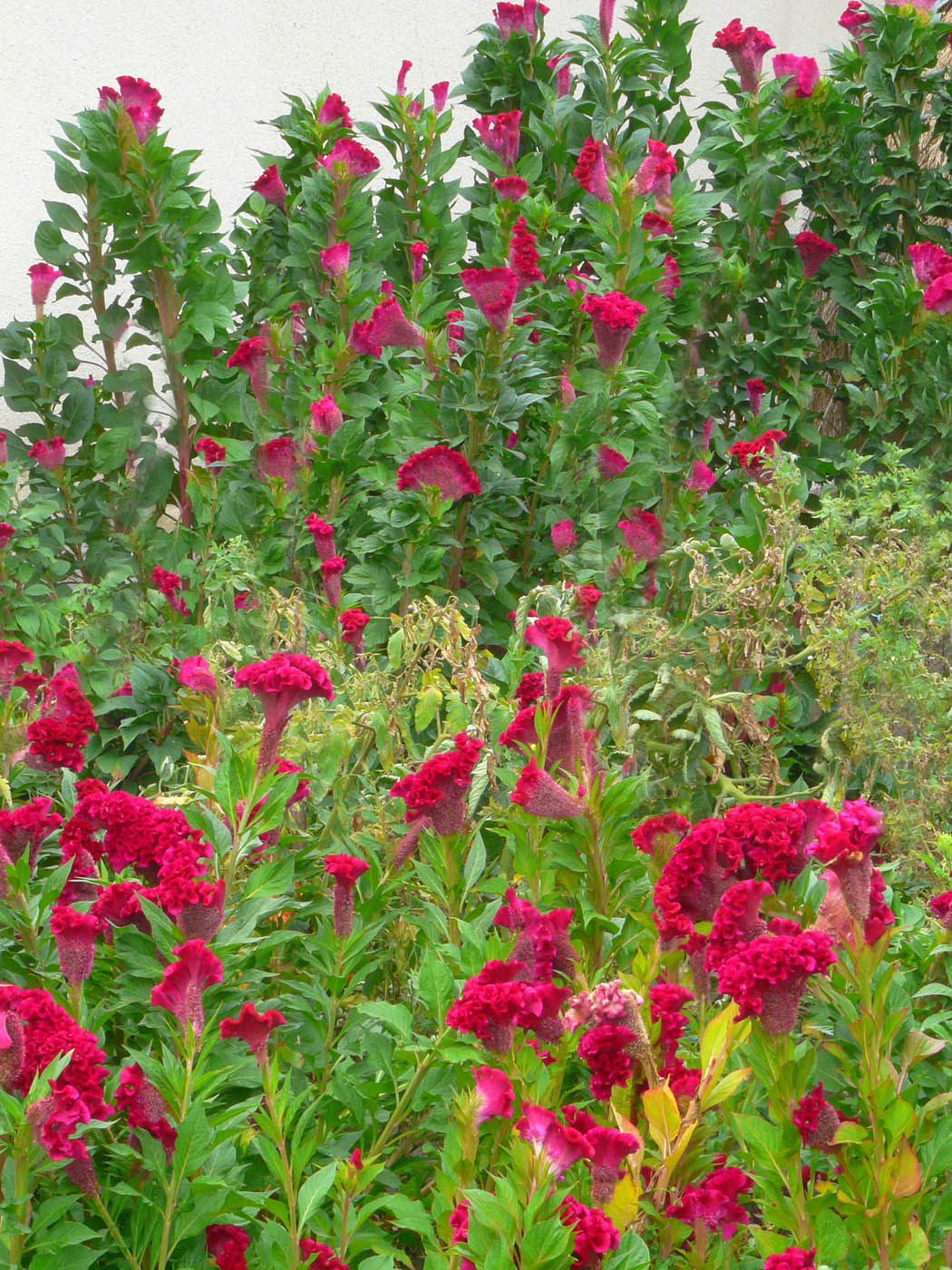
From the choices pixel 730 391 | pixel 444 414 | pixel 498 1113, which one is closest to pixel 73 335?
pixel 444 414

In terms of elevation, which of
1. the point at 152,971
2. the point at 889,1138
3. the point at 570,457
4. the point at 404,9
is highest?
the point at 404,9

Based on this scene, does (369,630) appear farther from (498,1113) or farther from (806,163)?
(806,163)

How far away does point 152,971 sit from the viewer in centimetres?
140

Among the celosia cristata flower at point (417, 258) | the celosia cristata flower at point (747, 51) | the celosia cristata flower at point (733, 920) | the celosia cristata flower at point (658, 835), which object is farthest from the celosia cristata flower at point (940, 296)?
the celosia cristata flower at point (733, 920)

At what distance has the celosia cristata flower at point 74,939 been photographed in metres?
1.27

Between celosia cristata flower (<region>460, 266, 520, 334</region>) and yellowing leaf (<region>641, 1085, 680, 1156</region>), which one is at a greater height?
celosia cristata flower (<region>460, 266, 520, 334</region>)

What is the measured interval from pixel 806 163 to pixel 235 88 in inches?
80.6

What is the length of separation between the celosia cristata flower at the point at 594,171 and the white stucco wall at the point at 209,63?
4.38ft

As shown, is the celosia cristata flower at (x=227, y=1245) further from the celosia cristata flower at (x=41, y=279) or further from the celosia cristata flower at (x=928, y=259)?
the celosia cristata flower at (x=928, y=259)

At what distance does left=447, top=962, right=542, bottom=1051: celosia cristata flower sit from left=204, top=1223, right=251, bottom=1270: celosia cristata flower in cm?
30

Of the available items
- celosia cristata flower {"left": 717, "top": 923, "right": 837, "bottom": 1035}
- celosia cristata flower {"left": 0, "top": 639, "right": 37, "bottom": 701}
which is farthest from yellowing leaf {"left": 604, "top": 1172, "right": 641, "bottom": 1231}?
celosia cristata flower {"left": 0, "top": 639, "right": 37, "bottom": 701}

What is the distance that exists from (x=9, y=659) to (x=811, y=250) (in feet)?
9.69

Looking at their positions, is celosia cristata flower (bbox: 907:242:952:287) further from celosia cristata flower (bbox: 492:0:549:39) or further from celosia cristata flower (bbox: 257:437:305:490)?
celosia cristata flower (bbox: 257:437:305:490)

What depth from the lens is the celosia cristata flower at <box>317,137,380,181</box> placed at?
3.73 m
